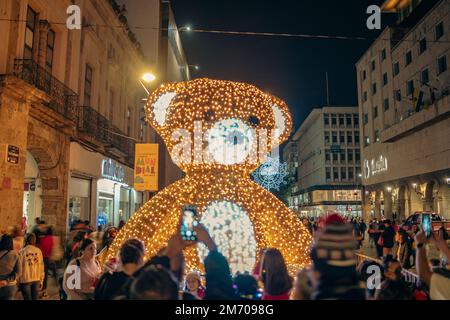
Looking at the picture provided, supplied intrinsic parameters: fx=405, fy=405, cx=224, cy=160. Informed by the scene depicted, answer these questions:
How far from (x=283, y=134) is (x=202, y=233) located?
11.4 ft

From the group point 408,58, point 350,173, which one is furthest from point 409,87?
point 350,173

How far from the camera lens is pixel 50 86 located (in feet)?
38.6

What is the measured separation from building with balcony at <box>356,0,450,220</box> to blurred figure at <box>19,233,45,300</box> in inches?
903

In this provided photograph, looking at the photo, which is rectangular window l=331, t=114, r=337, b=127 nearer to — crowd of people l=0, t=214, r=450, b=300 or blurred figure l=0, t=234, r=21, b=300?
crowd of people l=0, t=214, r=450, b=300

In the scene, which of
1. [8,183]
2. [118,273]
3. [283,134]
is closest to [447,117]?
[283,134]

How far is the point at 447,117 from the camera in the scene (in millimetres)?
24125

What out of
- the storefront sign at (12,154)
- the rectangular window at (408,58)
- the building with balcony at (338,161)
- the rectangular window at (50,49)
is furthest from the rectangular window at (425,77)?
the building with balcony at (338,161)

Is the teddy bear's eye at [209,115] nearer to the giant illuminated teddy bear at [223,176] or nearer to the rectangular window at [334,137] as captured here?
the giant illuminated teddy bear at [223,176]

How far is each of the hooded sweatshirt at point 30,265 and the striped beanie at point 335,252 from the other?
491 cm

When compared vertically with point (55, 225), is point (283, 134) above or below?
above

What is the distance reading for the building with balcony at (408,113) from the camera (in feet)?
83.1

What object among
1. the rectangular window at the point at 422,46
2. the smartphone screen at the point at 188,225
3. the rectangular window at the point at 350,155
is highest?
the rectangular window at the point at 422,46

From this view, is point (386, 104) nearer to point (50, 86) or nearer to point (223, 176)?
point (50, 86)
